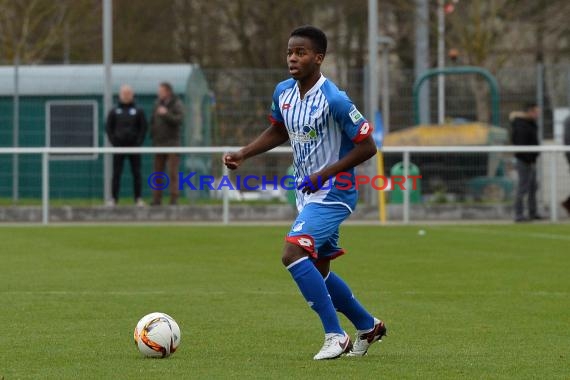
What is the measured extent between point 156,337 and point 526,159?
15.9 metres

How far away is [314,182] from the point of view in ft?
26.8

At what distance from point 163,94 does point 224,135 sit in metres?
2.20

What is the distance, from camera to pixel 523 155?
23.2 m

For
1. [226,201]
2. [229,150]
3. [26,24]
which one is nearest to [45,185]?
[226,201]

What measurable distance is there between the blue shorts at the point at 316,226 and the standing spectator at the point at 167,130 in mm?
15918

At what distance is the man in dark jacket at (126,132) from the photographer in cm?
2408

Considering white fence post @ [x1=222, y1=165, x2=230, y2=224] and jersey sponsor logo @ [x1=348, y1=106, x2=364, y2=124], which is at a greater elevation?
jersey sponsor logo @ [x1=348, y1=106, x2=364, y2=124]

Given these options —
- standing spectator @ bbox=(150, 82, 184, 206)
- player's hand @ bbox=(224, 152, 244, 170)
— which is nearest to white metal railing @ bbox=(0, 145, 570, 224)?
standing spectator @ bbox=(150, 82, 184, 206)

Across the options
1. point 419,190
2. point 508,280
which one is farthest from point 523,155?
point 508,280

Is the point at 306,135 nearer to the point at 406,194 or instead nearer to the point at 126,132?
the point at 406,194

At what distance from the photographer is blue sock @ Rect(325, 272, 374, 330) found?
847cm

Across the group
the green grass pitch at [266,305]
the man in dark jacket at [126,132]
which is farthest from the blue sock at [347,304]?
the man in dark jacket at [126,132]

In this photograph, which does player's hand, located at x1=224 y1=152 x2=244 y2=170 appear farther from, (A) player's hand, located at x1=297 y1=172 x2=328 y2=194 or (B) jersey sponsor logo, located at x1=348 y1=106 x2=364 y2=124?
(B) jersey sponsor logo, located at x1=348 y1=106 x2=364 y2=124

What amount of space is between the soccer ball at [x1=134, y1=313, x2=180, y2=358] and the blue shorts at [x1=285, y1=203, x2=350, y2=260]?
0.84m
